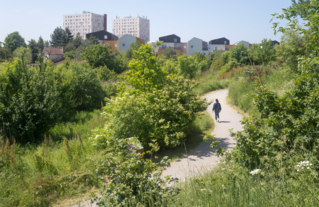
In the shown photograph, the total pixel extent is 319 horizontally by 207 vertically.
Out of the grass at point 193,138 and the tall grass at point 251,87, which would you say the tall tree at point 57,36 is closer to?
the tall grass at point 251,87

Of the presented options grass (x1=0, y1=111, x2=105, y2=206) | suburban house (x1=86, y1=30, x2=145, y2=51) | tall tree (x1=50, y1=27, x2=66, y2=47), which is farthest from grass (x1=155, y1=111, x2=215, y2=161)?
tall tree (x1=50, y1=27, x2=66, y2=47)

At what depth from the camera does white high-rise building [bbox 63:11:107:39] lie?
138750 mm

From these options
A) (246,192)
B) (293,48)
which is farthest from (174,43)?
(246,192)

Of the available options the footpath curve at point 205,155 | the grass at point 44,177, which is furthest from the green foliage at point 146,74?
the grass at point 44,177

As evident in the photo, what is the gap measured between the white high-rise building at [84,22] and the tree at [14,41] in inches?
2215

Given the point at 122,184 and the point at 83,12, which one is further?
the point at 83,12

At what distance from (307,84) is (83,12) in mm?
154593

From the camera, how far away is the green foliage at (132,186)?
3312mm

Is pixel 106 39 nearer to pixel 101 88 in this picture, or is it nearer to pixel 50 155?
pixel 101 88

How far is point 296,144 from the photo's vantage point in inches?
178

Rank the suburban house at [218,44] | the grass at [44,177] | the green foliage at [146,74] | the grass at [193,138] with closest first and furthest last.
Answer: the grass at [44,177]
the grass at [193,138]
the green foliage at [146,74]
the suburban house at [218,44]

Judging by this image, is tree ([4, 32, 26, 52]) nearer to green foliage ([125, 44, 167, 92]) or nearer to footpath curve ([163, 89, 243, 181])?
green foliage ([125, 44, 167, 92])

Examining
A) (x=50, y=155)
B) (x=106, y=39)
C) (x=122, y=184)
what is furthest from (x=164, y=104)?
(x=106, y=39)

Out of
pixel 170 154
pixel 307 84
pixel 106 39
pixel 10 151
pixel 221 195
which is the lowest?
pixel 170 154
